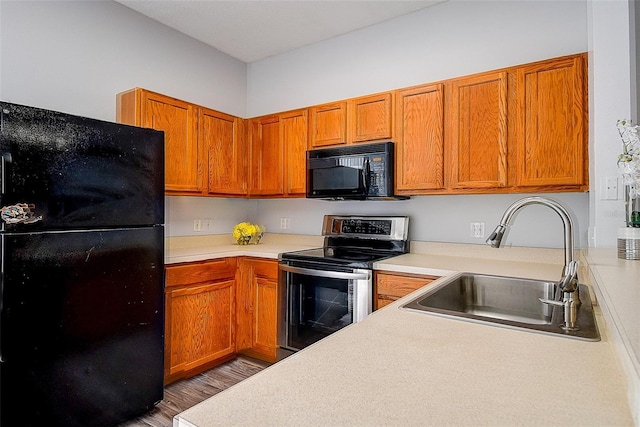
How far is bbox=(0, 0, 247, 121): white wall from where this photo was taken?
219cm

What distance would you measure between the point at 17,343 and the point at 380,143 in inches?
90.2

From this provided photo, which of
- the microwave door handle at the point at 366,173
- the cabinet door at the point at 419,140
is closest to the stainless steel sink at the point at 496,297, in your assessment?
the cabinet door at the point at 419,140

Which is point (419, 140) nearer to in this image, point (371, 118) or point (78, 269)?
point (371, 118)

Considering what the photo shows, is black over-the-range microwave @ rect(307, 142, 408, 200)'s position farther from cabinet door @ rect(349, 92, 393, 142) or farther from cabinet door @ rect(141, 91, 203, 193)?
cabinet door @ rect(141, 91, 203, 193)

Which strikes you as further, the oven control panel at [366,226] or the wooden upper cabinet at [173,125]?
the oven control panel at [366,226]

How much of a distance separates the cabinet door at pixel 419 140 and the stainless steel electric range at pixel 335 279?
38 centimetres

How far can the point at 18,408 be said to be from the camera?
159 cm

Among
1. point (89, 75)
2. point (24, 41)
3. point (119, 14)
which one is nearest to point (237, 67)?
point (119, 14)

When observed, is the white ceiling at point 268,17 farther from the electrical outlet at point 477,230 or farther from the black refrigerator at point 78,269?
the electrical outlet at point 477,230

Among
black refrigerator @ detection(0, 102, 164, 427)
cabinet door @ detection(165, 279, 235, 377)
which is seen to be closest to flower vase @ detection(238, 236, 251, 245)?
cabinet door @ detection(165, 279, 235, 377)

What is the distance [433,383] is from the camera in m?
0.66

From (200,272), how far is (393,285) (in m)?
1.36

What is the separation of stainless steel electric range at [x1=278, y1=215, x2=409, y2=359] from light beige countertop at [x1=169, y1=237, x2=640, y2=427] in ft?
4.32

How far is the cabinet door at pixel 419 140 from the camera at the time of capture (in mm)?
2400
